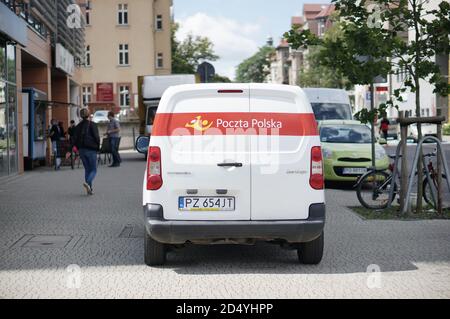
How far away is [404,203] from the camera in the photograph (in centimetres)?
1314

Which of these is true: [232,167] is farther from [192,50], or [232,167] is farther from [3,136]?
[192,50]

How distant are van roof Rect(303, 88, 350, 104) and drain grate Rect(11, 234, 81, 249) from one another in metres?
15.8

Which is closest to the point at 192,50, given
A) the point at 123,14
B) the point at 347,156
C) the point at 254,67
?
the point at 123,14

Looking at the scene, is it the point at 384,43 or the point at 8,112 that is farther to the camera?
the point at 8,112

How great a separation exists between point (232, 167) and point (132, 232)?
3.43 m

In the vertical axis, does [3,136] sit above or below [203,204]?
above

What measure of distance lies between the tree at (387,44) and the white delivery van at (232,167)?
218 inches

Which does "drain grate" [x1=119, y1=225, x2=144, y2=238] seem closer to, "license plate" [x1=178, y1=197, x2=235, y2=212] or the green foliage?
"license plate" [x1=178, y1=197, x2=235, y2=212]

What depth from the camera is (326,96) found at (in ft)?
84.4

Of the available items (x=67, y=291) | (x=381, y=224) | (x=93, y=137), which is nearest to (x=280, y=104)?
(x=67, y=291)

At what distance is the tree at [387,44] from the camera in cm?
1345

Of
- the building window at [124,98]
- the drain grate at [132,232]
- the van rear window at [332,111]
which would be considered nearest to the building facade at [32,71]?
the van rear window at [332,111]

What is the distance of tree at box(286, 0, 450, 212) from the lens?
13.4 m

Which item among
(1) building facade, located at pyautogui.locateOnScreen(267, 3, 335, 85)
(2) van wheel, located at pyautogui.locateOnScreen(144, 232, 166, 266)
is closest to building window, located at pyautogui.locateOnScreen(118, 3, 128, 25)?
(1) building facade, located at pyautogui.locateOnScreen(267, 3, 335, 85)
